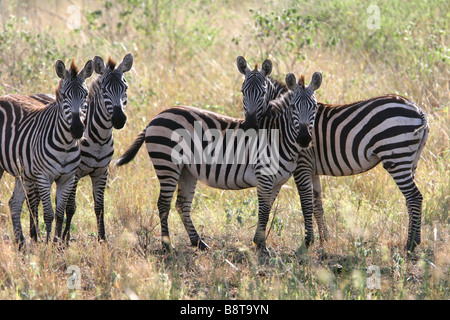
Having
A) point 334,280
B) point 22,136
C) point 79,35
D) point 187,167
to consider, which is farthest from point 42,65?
point 334,280

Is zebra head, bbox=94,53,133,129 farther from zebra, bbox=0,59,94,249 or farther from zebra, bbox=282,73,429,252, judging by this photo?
zebra, bbox=282,73,429,252

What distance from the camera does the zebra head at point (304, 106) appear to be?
19.3ft

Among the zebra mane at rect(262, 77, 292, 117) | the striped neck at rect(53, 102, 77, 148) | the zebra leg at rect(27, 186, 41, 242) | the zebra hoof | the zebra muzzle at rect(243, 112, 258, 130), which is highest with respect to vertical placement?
the zebra mane at rect(262, 77, 292, 117)

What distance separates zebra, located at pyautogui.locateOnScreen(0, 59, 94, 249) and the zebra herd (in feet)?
0.04

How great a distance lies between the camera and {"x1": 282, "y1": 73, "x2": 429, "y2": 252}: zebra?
6176mm

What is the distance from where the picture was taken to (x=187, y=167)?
22.2 feet

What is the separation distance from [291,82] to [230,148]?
104cm

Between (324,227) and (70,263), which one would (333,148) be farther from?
(70,263)

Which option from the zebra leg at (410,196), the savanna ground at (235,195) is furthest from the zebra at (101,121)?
the zebra leg at (410,196)

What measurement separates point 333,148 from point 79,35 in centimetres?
877

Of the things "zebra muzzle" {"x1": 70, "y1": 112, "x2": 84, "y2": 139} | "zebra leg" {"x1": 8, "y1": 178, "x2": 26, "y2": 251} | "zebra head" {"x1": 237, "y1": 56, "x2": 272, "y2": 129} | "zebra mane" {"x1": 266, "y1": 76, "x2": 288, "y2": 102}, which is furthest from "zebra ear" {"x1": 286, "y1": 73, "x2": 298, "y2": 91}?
"zebra leg" {"x1": 8, "y1": 178, "x2": 26, "y2": 251}

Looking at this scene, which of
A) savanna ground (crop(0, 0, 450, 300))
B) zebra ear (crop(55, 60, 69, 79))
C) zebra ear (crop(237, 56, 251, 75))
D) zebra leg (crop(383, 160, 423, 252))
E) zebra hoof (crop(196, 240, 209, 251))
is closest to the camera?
savanna ground (crop(0, 0, 450, 300))

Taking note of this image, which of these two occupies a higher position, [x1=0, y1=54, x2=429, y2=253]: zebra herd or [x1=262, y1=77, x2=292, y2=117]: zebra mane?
[x1=262, y1=77, x2=292, y2=117]: zebra mane

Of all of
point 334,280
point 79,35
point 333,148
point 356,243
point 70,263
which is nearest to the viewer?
point 334,280
